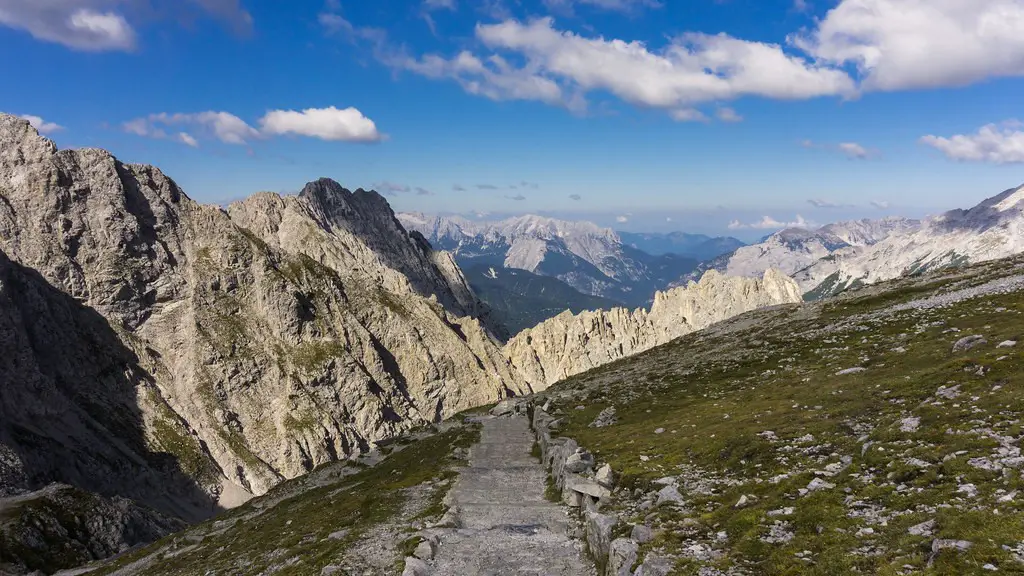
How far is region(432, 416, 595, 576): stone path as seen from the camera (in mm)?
29234

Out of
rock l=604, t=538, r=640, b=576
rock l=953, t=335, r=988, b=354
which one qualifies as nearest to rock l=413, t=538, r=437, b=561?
rock l=604, t=538, r=640, b=576

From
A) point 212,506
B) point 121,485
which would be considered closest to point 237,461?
point 212,506

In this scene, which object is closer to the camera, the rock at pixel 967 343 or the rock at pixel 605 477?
the rock at pixel 605 477

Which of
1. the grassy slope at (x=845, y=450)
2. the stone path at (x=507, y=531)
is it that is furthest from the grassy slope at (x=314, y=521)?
the grassy slope at (x=845, y=450)

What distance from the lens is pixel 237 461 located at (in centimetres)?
19350

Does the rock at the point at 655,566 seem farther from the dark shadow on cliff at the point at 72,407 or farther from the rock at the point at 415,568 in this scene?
the dark shadow on cliff at the point at 72,407

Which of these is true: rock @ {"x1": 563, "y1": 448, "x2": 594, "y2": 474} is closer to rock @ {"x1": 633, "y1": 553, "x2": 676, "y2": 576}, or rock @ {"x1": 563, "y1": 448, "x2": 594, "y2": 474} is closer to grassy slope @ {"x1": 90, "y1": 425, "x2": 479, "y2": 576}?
grassy slope @ {"x1": 90, "y1": 425, "x2": 479, "y2": 576}

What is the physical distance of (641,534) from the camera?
26.4 m

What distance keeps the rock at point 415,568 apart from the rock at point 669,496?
13410mm

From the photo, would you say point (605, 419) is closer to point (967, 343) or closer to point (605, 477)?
point (605, 477)

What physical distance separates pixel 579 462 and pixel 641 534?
1671 centimetres

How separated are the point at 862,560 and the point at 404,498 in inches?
1459

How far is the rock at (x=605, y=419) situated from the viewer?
62.6 m

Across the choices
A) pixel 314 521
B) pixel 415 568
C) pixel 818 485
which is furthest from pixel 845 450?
pixel 314 521
